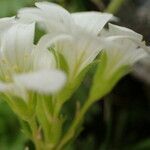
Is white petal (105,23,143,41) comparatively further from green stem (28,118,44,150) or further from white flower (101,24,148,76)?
green stem (28,118,44,150)

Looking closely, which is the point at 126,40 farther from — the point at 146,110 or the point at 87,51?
the point at 146,110

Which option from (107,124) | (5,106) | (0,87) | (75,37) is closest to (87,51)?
(75,37)

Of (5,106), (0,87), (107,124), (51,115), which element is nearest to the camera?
(0,87)

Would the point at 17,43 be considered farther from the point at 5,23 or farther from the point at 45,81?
the point at 45,81

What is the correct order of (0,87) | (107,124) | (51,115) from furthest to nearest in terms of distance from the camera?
1. (107,124)
2. (51,115)
3. (0,87)

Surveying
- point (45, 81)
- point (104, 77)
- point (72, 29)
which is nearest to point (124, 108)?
point (104, 77)

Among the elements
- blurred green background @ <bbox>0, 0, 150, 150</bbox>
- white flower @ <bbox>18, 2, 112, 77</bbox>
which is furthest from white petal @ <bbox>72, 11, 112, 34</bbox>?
blurred green background @ <bbox>0, 0, 150, 150</bbox>

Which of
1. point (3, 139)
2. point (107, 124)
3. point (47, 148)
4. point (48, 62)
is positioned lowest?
point (107, 124)

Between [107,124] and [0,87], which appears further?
[107,124]
